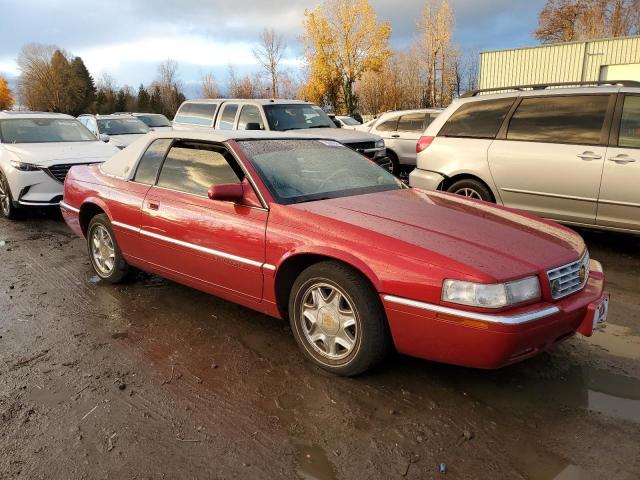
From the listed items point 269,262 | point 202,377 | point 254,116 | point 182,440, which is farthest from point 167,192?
point 254,116

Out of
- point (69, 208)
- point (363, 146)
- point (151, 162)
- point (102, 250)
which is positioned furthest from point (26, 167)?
point (363, 146)

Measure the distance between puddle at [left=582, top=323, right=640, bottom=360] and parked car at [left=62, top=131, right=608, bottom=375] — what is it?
0.58m

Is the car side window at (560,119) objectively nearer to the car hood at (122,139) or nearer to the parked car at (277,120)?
the parked car at (277,120)

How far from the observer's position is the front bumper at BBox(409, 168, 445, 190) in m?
6.52

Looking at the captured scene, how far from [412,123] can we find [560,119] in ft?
18.5

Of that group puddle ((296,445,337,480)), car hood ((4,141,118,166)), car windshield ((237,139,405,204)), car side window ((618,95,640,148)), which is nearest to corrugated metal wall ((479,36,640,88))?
car side window ((618,95,640,148))

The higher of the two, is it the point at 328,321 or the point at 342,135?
the point at 342,135

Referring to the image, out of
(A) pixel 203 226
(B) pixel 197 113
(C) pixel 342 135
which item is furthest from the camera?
(B) pixel 197 113

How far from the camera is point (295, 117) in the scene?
9.78m

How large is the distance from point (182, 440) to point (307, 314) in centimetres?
103

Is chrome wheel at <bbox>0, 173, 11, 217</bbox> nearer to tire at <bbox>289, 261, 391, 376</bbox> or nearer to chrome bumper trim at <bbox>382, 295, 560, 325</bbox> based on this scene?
tire at <bbox>289, 261, 391, 376</bbox>

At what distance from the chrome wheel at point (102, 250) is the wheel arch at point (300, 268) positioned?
210 cm

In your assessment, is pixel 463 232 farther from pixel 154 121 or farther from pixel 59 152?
pixel 154 121

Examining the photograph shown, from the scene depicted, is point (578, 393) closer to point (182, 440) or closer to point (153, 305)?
point (182, 440)
